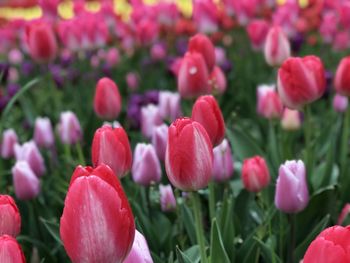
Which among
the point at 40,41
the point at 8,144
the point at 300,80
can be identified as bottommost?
the point at 8,144

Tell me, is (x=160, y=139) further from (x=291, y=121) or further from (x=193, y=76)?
(x=291, y=121)

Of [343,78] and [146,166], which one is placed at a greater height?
[343,78]

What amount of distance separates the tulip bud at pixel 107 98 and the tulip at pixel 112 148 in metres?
0.74

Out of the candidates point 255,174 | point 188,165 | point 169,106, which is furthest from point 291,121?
point 188,165

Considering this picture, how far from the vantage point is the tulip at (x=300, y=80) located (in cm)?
194

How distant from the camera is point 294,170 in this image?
1.75 meters

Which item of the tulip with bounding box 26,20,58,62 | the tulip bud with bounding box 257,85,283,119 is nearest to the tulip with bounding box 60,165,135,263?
the tulip bud with bounding box 257,85,283,119

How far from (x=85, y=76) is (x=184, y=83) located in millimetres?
3034

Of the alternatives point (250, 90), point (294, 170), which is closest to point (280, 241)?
point (294, 170)

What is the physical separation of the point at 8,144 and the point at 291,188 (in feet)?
4.81

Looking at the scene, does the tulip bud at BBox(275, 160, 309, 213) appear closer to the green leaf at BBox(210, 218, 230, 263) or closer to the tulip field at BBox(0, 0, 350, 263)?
the tulip field at BBox(0, 0, 350, 263)

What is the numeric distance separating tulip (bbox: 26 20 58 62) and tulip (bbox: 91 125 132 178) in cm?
150

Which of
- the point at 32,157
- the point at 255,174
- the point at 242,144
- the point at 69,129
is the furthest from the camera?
the point at 69,129

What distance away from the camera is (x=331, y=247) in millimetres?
977
